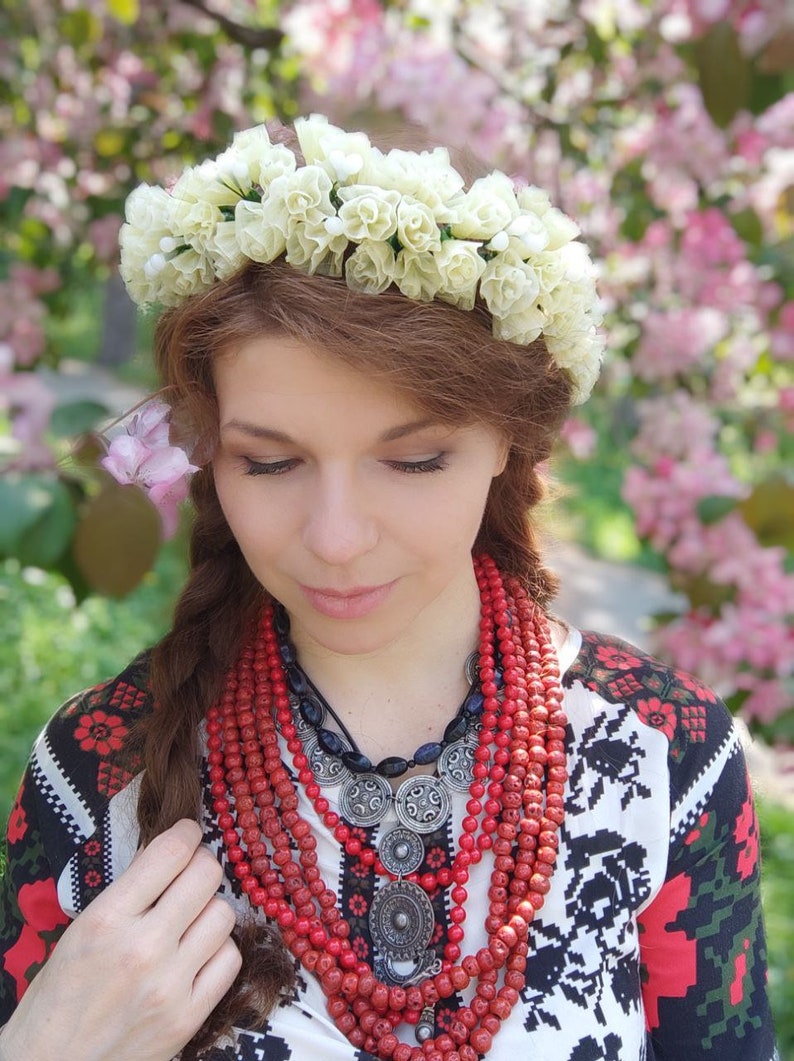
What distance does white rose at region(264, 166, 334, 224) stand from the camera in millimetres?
1108

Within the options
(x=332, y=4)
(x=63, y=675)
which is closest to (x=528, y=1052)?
(x=332, y=4)

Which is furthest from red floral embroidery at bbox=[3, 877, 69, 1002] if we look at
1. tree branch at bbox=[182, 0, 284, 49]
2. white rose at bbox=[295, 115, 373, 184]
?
tree branch at bbox=[182, 0, 284, 49]

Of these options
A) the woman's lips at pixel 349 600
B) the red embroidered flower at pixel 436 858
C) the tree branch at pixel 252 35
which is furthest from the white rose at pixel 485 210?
the tree branch at pixel 252 35

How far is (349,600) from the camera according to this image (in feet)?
3.95

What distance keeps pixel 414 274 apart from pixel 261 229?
162mm

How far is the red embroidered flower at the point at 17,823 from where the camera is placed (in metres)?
1.39

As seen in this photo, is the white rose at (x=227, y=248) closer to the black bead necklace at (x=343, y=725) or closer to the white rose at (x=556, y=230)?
the white rose at (x=556, y=230)

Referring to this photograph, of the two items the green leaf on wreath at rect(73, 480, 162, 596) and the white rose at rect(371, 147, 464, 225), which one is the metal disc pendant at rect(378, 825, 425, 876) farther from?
the white rose at rect(371, 147, 464, 225)

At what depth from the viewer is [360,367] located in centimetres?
111

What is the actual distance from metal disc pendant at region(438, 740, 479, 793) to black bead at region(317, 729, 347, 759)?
0.12 metres

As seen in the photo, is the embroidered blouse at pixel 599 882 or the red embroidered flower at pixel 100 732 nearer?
the embroidered blouse at pixel 599 882

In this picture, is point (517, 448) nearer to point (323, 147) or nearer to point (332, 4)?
point (323, 147)

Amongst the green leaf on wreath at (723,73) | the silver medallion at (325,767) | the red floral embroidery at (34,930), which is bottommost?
the red floral embroidery at (34,930)

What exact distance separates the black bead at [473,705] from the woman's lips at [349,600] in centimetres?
24
